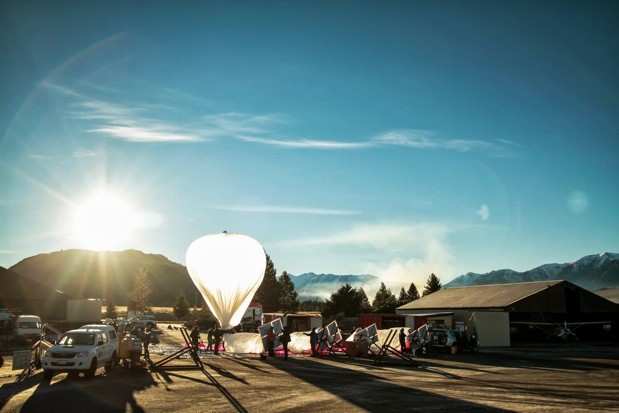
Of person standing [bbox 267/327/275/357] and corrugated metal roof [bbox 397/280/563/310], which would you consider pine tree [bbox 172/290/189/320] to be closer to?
corrugated metal roof [bbox 397/280/563/310]

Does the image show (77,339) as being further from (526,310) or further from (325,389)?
(526,310)

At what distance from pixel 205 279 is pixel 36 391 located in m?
16.0

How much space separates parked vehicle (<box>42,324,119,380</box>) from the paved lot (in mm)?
481

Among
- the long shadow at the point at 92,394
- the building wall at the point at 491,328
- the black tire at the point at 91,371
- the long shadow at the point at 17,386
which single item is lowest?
the long shadow at the point at 17,386

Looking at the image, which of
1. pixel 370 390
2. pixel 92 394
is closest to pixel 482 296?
pixel 370 390

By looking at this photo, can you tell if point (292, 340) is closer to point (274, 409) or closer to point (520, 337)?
point (274, 409)

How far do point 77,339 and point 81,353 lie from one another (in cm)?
147

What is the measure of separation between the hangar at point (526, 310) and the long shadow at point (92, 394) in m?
35.3

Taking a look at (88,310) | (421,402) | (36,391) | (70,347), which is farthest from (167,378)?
(88,310)

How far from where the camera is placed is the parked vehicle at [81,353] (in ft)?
67.5

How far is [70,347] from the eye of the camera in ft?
69.2

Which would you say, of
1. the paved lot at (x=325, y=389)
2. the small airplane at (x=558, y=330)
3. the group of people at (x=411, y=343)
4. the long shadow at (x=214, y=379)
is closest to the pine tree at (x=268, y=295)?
the small airplane at (x=558, y=330)

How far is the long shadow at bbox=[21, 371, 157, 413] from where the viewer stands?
1505cm

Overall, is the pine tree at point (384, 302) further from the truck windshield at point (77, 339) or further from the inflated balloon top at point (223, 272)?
the truck windshield at point (77, 339)
